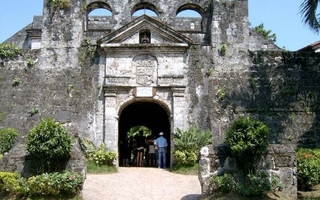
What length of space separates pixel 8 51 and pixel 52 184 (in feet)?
31.2

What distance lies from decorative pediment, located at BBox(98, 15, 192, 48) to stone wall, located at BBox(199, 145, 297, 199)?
7.48 meters

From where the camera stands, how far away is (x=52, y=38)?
17328 millimetres

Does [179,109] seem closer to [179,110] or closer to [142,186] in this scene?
[179,110]

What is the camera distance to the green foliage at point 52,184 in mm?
9562

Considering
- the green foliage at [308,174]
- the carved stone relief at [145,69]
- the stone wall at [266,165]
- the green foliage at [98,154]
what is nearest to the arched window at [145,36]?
the carved stone relief at [145,69]

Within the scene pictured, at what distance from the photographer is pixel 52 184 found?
9.55 m

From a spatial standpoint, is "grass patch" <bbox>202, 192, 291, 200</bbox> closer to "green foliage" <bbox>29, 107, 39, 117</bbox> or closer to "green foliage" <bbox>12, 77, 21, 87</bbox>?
"green foliage" <bbox>29, 107, 39, 117</bbox>

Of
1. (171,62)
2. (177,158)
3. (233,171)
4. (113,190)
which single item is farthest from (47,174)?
(171,62)

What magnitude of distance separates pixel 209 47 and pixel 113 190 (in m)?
8.21

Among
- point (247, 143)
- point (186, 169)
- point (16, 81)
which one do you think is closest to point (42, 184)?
point (247, 143)

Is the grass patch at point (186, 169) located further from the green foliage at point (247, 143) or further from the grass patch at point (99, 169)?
the green foliage at point (247, 143)

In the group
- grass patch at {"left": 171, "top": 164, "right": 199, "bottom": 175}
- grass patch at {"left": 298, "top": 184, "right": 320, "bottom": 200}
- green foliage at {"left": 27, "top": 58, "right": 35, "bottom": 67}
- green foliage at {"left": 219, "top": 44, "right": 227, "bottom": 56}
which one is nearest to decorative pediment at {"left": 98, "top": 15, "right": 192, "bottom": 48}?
green foliage at {"left": 219, "top": 44, "right": 227, "bottom": 56}

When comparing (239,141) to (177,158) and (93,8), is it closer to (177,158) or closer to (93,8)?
(177,158)

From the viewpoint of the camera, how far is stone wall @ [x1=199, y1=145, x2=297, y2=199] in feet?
32.6
